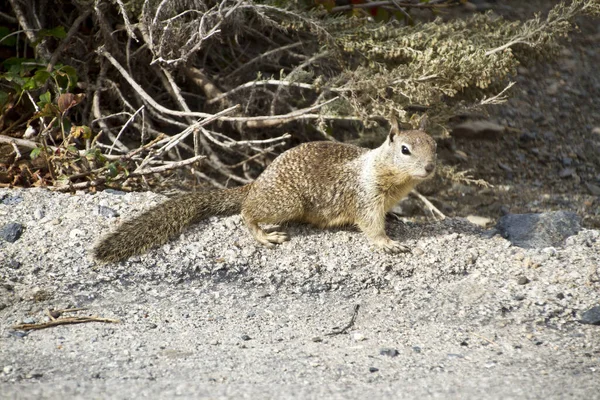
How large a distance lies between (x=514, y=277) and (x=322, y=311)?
1.11 metres

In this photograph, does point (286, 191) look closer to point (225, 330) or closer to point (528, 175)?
point (225, 330)

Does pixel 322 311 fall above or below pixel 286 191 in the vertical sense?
below

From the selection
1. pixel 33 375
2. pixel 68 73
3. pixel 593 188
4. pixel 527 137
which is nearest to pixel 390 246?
pixel 33 375

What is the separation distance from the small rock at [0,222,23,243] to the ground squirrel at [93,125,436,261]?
0.63 m

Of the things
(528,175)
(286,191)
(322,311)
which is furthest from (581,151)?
(322,311)

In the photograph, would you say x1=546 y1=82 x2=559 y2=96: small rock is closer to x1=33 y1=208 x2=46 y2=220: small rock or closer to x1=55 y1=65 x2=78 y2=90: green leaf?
x1=55 y1=65 x2=78 y2=90: green leaf

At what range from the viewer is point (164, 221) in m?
4.20

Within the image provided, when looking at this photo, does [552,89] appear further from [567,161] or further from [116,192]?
[116,192]

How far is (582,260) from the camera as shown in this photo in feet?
13.6

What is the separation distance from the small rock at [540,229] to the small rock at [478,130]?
95.4 inches

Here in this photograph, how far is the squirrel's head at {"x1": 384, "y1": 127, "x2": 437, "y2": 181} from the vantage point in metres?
4.21

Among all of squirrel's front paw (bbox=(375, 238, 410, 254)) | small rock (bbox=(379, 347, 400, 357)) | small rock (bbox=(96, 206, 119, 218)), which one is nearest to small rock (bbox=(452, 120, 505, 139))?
squirrel's front paw (bbox=(375, 238, 410, 254))

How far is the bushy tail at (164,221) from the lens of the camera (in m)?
3.97

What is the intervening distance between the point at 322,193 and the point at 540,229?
138cm
